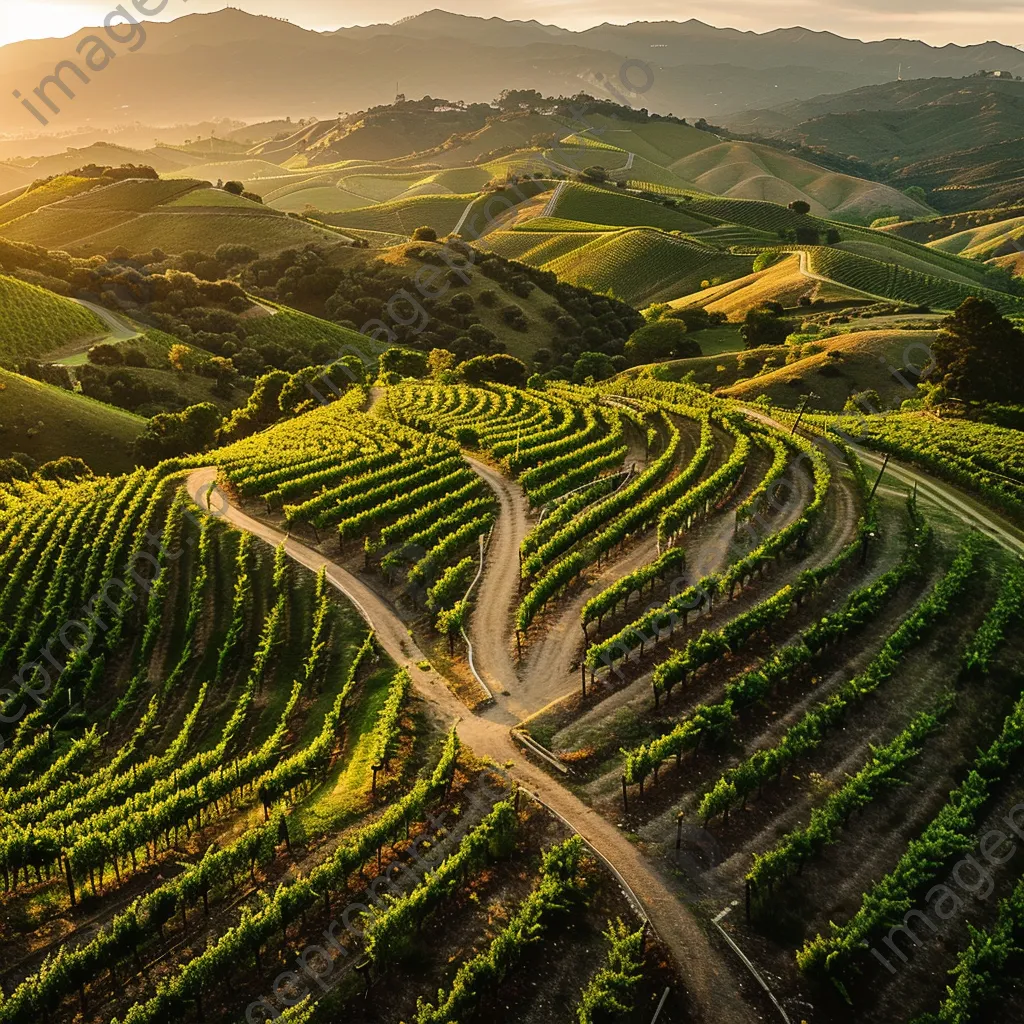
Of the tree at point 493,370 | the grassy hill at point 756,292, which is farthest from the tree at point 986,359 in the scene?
the grassy hill at point 756,292

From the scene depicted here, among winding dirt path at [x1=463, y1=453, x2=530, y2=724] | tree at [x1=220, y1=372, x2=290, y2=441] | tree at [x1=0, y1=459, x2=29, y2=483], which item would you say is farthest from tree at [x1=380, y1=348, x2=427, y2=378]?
winding dirt path at [x1=463, y1=453, x2=530, y2=724]

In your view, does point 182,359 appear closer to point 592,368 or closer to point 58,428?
point 58,428

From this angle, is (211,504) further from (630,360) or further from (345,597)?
(630,360)

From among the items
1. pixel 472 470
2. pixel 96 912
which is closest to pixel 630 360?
pixel 472 470

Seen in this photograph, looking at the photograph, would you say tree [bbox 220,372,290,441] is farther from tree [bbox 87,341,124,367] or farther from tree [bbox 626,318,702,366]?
tree [bbox 626,318,702,366]

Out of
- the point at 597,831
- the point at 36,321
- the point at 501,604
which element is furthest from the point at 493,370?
the point at 597,831
